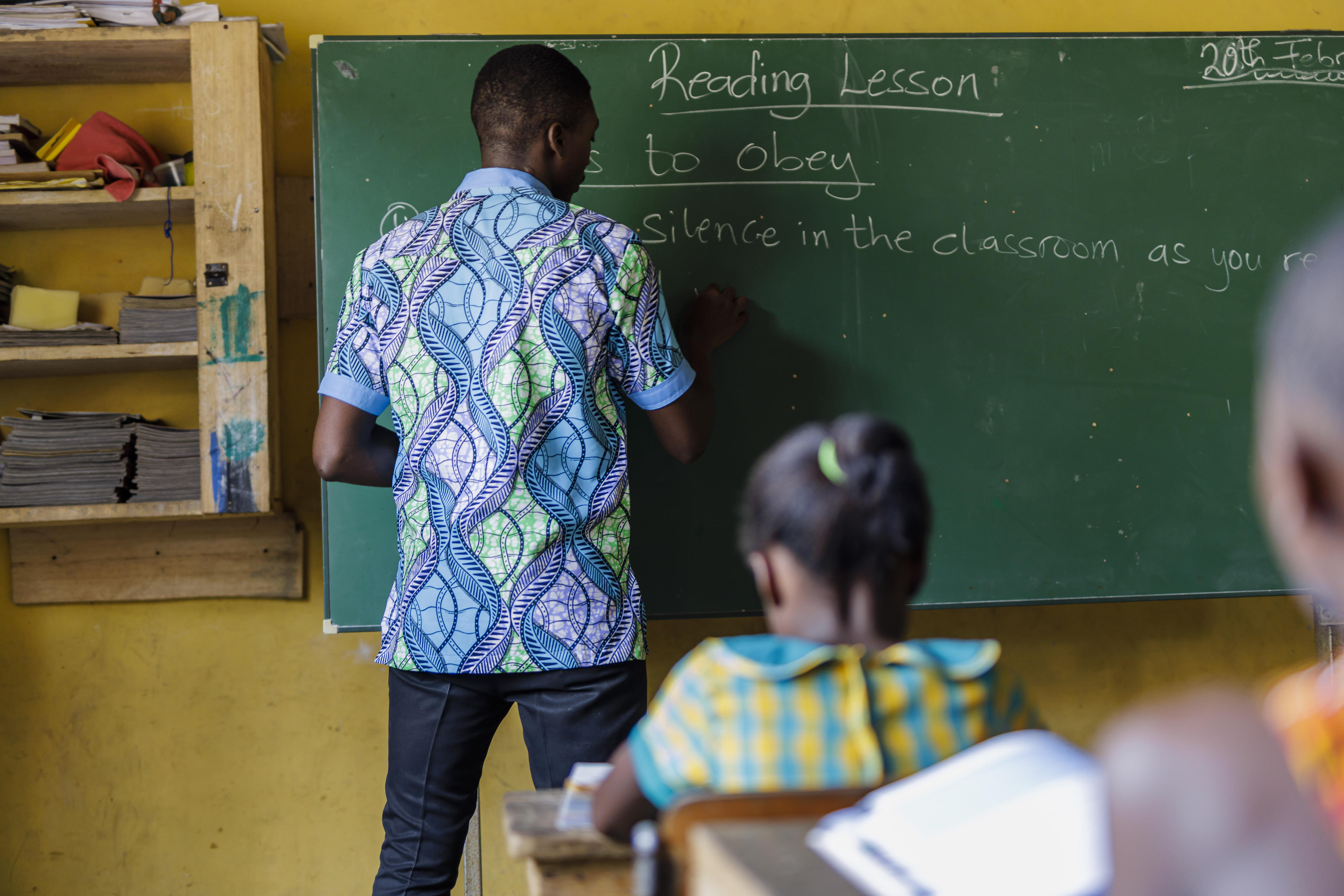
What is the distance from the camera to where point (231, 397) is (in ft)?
7.40

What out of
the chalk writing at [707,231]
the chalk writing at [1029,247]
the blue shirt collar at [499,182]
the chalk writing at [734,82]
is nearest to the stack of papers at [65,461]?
the blue shirt collar at [499,182]

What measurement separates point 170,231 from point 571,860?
83.6 inches

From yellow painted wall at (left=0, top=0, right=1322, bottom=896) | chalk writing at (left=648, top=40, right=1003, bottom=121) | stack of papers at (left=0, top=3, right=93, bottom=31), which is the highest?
stack of papers at (left=0, top=3, right=93, bottom=31)

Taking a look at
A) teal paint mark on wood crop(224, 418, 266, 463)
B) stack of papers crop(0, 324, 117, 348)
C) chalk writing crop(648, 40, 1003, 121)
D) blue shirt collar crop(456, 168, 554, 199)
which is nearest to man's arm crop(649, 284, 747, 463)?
chalk writing crop(648, 40, 1003, 121)

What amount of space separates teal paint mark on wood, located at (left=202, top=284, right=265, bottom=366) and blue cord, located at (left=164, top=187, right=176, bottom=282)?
250 mm

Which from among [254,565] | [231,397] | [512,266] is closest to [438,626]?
[512,266]

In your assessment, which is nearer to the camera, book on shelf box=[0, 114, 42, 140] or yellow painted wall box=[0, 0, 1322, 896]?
book on shelf box=[0, 114, 42, 140]

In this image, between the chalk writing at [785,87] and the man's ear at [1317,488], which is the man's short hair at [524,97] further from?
the man's ear at [1317,488]

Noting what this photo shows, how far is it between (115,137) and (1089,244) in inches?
91.3

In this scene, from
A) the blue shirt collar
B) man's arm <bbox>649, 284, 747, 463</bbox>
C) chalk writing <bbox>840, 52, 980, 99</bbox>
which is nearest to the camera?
the blue shirt collar

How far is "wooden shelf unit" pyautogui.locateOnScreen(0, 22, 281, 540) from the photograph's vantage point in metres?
2.25

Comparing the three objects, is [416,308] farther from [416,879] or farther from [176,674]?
[176,674]

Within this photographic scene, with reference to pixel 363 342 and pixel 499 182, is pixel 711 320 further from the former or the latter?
pixel 363 342

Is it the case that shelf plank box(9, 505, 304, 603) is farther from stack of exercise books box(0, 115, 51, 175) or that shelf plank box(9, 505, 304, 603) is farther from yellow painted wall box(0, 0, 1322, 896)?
stack of exercise books box(0, 115, 51, 175)
